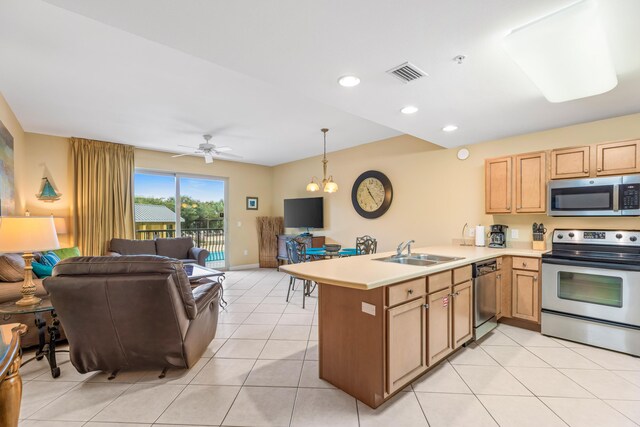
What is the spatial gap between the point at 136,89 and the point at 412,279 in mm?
3352

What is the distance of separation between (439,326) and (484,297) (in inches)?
36.2

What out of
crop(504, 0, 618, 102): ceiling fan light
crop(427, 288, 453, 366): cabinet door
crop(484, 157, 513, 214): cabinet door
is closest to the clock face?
crop(484, 157, 513, 214): cabinet door

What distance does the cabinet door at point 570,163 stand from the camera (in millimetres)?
3008

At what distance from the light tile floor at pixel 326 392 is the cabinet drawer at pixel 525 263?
2.44 feet

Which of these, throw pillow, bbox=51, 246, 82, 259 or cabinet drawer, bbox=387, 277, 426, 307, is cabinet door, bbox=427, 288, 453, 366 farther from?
throw pillow, bbox=51, 246, 82, 259

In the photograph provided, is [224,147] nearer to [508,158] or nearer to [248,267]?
[248,267]

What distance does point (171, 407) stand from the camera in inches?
Answer: 75.4

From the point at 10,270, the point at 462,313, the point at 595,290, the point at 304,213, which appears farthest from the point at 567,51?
the point at 304,213

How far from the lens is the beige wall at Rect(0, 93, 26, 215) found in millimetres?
3347

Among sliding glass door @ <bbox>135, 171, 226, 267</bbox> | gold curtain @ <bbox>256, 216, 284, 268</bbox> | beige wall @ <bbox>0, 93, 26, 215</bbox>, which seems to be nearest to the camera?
beige wall @ <bbox>0, 93, 26, 215</bbox>

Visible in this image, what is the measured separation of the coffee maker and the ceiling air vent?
2.52 metres

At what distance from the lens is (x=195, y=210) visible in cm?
657

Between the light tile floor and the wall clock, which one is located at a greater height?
the wall clock

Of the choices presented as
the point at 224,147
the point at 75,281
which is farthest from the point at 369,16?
the point at 224,147
